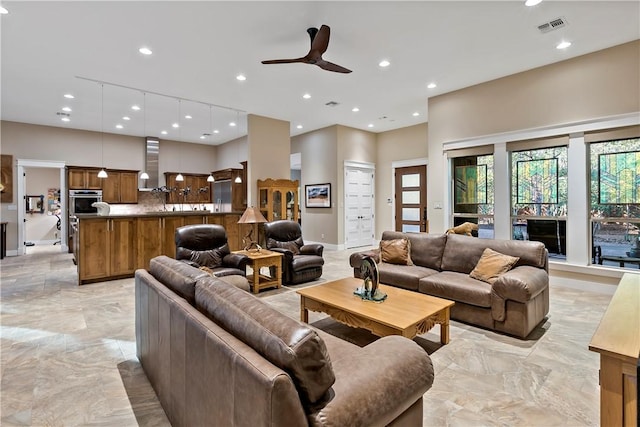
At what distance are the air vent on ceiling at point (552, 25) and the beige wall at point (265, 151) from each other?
5.41 meters

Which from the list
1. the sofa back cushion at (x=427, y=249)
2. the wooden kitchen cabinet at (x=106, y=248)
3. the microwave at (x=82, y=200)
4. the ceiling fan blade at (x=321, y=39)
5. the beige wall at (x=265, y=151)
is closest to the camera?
the ceiling fan blade at (x=321, y=39)

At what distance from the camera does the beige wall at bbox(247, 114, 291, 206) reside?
282 inches

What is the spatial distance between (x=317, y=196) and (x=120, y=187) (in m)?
5.64

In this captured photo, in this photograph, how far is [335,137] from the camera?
8.23 m

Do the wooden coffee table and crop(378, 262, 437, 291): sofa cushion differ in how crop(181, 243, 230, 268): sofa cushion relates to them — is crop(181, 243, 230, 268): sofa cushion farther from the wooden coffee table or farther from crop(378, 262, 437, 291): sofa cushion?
crop(378, 262, 437, 291): sofa cushion

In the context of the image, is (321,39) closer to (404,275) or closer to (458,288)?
(404,275)

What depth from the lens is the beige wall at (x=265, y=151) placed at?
23.5 ft

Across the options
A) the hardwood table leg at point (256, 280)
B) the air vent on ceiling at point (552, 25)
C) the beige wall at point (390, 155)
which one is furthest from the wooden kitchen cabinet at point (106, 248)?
the air vent on ceiling at point (552, 25)

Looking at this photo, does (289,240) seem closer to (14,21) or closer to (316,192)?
(316,192)

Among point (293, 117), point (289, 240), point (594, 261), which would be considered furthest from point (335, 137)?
point (594, 261)

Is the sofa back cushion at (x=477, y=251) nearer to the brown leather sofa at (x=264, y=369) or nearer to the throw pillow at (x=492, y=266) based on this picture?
the throw pillow at (x=492, y=266)

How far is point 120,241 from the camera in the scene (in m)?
5.34

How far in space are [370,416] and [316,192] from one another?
7771 mm

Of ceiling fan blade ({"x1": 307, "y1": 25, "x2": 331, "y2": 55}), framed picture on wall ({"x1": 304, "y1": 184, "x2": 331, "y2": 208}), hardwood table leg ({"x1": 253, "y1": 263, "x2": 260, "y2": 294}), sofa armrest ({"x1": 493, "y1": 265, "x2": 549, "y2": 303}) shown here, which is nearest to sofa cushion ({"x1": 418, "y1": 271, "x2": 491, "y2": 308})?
sofa armrest ({"x1": 493, "y1": 265, "x2": 549, "y2": 303})
